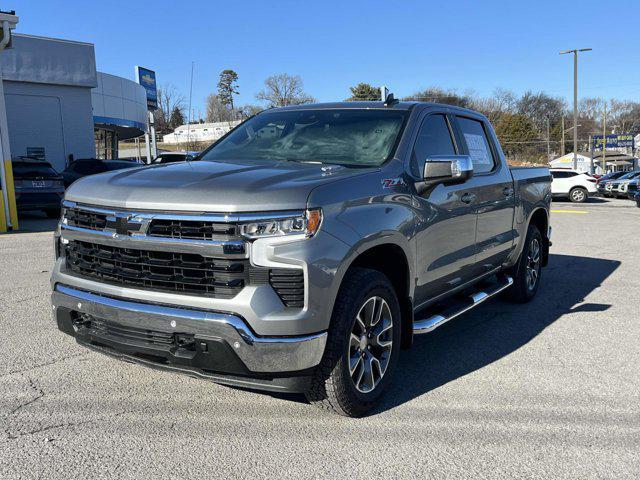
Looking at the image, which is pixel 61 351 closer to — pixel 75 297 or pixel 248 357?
pixel 75 297

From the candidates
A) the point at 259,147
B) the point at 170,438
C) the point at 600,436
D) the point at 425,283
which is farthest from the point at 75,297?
the point at 600,436

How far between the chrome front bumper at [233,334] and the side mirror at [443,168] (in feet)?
4.87

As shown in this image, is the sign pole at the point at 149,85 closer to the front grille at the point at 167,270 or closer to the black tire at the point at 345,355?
the front grille at the point at 167,270

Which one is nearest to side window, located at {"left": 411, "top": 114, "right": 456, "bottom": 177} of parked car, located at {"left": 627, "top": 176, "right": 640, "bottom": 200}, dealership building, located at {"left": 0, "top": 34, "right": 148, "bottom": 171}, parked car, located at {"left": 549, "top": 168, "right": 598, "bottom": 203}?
dealership building, located at {"left": 0, "top": 34, "right": 148, "bottom": 171}

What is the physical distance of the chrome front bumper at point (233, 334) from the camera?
119 inches

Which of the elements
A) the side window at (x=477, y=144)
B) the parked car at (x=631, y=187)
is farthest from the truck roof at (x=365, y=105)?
the parked car at (x=631, y=187)

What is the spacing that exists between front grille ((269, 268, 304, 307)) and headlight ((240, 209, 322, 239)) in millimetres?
197

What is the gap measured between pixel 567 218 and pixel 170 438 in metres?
16.2

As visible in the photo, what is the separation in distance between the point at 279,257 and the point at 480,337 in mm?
2949

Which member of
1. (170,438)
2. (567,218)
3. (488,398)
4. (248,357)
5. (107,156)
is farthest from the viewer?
(107,156)

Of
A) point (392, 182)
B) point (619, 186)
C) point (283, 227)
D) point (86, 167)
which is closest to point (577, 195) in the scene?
point (619, 186)

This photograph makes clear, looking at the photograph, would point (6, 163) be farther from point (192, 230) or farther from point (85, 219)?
point (192, 230)

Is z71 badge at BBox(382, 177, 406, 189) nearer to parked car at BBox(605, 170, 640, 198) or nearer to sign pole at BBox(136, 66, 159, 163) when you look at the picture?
parked car at BBox(605, 170, 640, 198)

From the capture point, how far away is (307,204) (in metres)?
3.11
